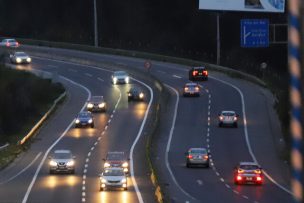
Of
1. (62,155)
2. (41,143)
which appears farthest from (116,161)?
(41,143)

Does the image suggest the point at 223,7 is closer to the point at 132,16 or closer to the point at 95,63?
the point at 95,63

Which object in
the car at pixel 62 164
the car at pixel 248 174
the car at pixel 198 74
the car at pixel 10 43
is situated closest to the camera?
the car at pixel 248 174

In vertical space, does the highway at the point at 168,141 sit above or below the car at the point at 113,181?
below

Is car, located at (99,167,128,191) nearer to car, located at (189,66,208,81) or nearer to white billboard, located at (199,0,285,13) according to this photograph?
white billboard, located at (199,0,285,13)

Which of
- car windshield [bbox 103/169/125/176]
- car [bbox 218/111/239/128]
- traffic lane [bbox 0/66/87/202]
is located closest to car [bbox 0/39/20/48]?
traffic lane [bbox 0/66/87/202]

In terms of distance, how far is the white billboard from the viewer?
1779 inches

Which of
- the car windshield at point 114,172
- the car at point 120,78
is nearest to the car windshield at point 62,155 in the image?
the car windshield at point 114,172

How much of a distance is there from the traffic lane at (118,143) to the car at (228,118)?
6.39m

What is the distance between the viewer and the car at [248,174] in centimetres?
4456

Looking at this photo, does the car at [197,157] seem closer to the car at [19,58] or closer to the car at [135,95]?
the car at [135,95]

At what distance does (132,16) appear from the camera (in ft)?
519

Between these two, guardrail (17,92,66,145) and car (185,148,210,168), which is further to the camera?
guardrail (17,92,66,145)

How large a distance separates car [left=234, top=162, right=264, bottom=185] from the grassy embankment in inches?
991

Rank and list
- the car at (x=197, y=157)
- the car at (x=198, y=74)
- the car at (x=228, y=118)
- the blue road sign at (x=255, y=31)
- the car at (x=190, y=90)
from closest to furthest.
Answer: the blue road sign at (x=255, y=31) → the car at (x=197, y=157) → the car at (x=228, y=118) → the car at (x=190, y=90) → the car at (x=198, y=74)
